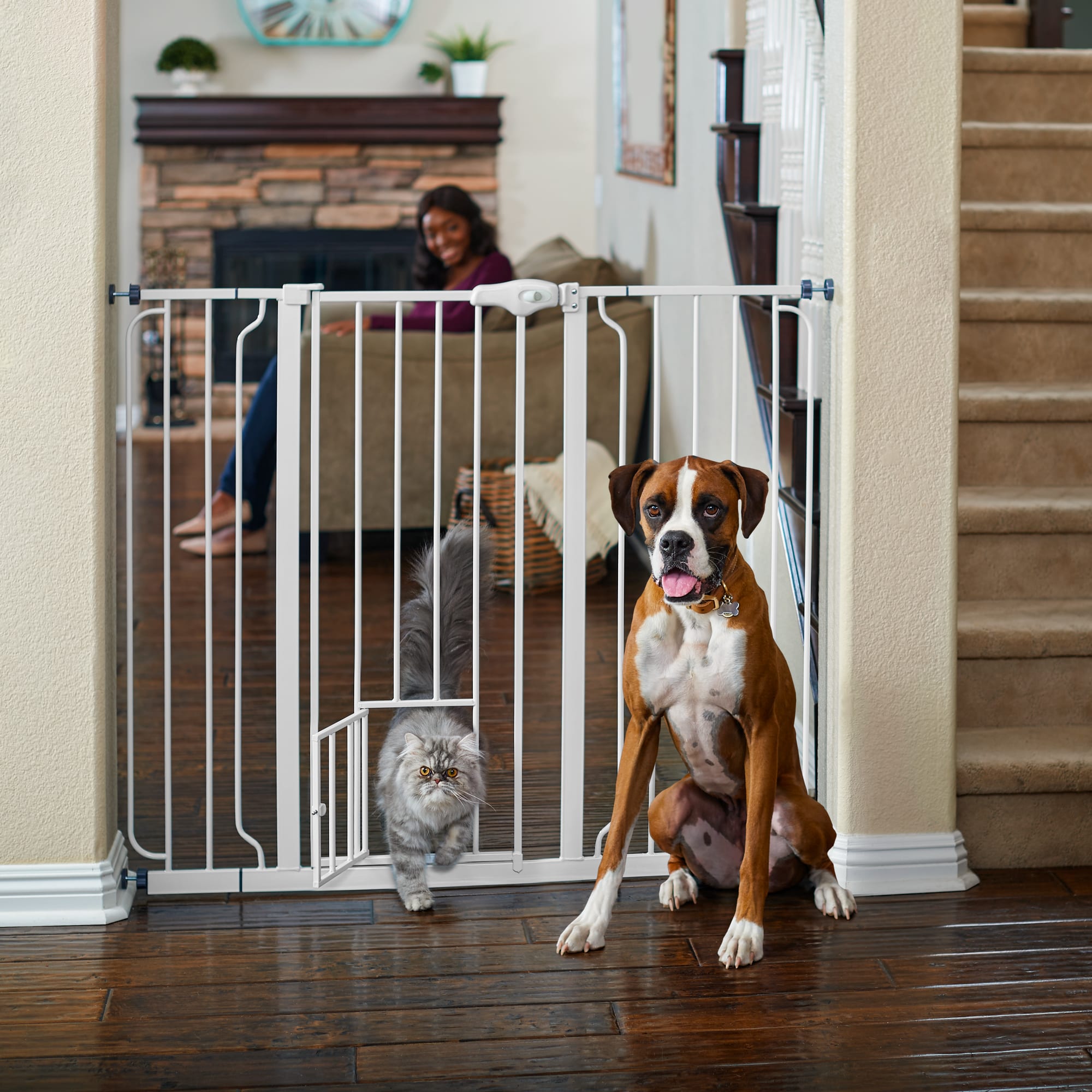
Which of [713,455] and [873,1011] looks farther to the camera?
[713,455]

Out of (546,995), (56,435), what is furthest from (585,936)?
(56,435)

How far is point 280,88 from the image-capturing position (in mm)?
7895

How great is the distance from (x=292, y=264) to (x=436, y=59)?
140 centimetres

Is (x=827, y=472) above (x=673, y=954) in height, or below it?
above

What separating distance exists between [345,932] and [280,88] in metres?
6.55

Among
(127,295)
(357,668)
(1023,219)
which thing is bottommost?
(357,668)

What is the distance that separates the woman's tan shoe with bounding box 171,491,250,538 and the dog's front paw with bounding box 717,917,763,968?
3.19m

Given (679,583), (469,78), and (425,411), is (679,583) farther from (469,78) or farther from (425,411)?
(469,78)

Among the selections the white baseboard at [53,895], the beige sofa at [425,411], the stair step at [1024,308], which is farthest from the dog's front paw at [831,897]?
the beige sofa at [425,411]

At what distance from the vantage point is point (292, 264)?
26.5ft

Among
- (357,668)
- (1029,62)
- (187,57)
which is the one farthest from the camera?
(187,57)

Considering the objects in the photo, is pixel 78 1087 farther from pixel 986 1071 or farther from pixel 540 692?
pixel 540 692

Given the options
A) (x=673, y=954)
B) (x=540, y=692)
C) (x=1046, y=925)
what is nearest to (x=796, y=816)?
(x=673, y=954)

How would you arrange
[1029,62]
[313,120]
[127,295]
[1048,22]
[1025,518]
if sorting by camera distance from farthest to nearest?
[313,120], [1048,22], [1029,62], [1025,518], [127,295]
